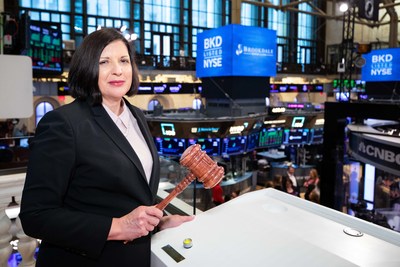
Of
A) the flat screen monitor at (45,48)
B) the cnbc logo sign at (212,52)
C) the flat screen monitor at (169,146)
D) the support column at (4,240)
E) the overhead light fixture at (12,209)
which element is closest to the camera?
the support column at (4,240)

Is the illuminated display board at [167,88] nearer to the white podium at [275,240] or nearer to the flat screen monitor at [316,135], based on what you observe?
the flat screen monitor at [316,135]

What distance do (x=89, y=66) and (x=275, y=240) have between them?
92 centimetres

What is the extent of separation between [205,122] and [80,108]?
458 inches

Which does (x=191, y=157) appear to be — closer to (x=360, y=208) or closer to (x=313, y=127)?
(x=360, y=208)

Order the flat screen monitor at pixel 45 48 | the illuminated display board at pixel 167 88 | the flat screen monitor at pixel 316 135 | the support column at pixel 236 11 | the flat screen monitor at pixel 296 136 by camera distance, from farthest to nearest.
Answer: the illuminated display board at pixel 167 88 < the flat screen monitor at pixel 316 135 < the flat screen monitor at pixel 296 136 < the support column at pixel 236 11 < the flat screen monitor at pixel 45 48

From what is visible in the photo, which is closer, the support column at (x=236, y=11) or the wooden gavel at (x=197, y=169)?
the wooden gavel at (x=197, y=169)

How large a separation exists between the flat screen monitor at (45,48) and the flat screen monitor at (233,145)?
20.0 feet

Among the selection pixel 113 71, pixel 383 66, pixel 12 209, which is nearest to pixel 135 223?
Result: pixel 113 71

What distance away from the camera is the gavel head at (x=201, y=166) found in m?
Result: 1.29

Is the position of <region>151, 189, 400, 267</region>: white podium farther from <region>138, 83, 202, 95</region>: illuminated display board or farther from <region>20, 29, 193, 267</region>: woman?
<region>138, 83, 202, 95</region>: illuminated display board

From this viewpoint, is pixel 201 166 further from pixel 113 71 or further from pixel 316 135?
pixel 316 135

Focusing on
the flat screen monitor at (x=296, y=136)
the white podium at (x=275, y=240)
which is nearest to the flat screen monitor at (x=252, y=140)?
the flat screen monitor at (x=296, y=136)

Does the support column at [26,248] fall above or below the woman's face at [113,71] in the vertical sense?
below

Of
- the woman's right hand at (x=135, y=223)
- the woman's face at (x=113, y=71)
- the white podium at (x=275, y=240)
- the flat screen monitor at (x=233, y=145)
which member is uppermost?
the woman's face at (x=113, y=71)
